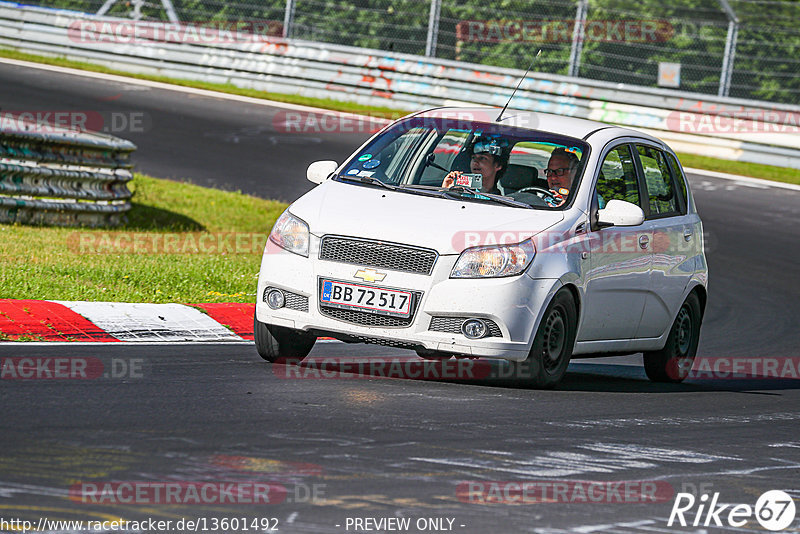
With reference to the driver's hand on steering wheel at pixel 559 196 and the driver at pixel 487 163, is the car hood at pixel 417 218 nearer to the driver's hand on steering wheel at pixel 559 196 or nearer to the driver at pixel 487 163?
the driver's hand on steering wheel at pixel 559 196

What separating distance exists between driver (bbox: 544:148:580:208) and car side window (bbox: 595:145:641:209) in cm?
20

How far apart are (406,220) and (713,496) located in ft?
9.11

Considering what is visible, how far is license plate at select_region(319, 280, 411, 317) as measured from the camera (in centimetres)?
782

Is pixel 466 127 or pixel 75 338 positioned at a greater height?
pixel 466 127

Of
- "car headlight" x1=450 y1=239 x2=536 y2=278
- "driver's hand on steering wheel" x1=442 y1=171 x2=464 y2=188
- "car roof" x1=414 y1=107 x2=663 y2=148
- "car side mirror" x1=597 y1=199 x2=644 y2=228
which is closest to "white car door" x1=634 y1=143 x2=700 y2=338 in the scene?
"car roof" x1=414 y1=107 x2=663 y2=148

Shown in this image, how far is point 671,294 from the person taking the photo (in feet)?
32.2

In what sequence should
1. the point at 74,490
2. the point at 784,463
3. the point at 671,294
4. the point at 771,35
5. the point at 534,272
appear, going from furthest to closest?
the point at 771,35, the point at 671,294, the point at 534,272, the point at 784,463, the point at 74,490

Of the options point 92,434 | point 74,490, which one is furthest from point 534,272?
point 74,490

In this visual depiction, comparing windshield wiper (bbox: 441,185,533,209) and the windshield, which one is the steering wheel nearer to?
the windshield

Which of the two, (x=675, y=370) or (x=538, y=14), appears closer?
(x=675, y=370)

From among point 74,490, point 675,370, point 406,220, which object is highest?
point 406,220

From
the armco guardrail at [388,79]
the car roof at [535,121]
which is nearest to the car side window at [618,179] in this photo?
the car roof at [535,121]

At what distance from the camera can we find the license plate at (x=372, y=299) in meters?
7.82

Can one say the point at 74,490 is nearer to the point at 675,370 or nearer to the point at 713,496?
the point at 713,496
